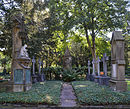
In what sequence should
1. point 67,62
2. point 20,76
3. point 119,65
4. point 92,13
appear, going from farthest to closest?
point 67,62 < point 92,13 < point 20,76 < point 119,65

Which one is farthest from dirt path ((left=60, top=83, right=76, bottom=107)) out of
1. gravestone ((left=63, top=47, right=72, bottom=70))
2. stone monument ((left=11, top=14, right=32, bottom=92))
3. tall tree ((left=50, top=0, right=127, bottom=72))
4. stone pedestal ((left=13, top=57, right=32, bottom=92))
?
gravestone ((left=63, top=47, right=72, bottom=70))

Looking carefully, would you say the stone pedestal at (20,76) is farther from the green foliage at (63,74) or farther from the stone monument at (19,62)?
the green foliage at (63,74)

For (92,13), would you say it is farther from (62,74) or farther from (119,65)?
(119,65)

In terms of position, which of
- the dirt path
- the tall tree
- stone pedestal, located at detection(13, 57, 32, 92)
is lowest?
the dirt path

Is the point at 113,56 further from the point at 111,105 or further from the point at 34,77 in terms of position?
the point at 34,77

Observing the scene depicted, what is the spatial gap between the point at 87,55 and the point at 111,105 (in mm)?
26292

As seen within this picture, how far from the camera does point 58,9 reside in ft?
63.4

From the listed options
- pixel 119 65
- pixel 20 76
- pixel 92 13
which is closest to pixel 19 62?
pixel 20 76

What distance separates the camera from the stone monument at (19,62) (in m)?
10.1

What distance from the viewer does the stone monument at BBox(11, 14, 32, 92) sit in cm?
1012

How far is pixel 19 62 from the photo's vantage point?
410 inches

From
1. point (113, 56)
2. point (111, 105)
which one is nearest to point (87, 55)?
point (113, 56)

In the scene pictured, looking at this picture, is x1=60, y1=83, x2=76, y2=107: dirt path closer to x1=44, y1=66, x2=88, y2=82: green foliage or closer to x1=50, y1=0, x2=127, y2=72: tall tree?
x1=44, y1=66, x2=88, y2=82: green foliage

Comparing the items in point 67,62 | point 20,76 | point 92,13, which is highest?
point 92,13
